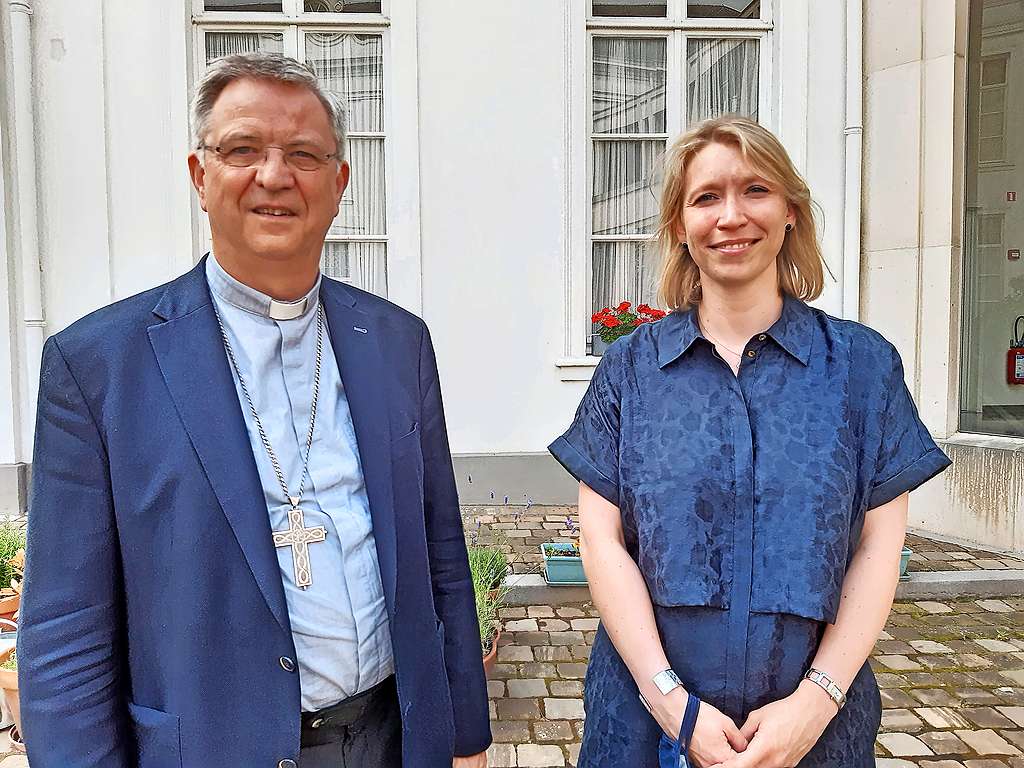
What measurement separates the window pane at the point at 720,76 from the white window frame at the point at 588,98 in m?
0.06

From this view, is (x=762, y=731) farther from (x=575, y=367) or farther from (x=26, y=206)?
(x=26, y=206)

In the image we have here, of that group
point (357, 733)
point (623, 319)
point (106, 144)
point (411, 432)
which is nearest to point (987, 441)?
point (623, 319)

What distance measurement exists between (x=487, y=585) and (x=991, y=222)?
513cm

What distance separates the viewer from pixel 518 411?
659 centimetres

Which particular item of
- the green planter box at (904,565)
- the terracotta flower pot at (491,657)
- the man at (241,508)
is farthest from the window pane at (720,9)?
the man at (241,508)

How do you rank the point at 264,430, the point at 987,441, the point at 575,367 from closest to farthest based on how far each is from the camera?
the point at 264,430 → the point at 987,441 → the point at 575,367

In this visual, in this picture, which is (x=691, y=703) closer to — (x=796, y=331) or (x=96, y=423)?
(x=796, y=331)

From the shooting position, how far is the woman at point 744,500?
159 cm

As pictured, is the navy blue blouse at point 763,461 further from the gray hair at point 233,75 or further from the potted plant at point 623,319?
the potted plant at point 623,319

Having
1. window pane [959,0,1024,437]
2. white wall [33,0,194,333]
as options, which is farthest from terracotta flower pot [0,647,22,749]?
window pane [959,0,1024,437]

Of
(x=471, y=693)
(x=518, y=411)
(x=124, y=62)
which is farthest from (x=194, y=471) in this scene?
(x=124, y=62)

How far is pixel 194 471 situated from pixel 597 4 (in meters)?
6.44

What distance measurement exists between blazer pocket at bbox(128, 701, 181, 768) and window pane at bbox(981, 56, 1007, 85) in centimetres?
708

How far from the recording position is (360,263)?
6754 mm
